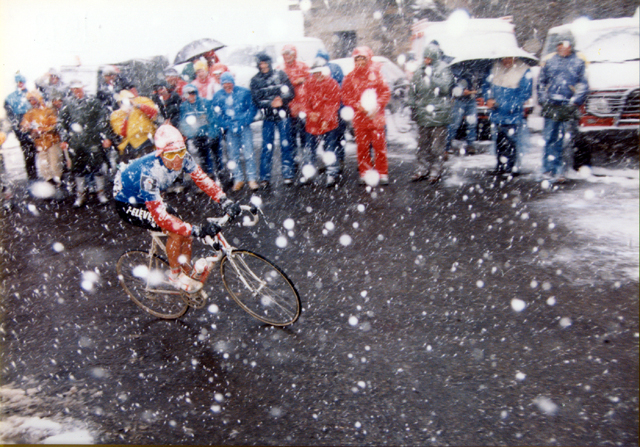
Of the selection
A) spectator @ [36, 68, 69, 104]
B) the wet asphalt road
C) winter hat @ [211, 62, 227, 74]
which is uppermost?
winter hat @ [211, 62, 227, 74]

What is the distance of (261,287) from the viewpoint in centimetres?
402

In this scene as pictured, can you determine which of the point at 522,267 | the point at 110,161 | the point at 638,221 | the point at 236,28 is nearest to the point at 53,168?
the point at 110,161

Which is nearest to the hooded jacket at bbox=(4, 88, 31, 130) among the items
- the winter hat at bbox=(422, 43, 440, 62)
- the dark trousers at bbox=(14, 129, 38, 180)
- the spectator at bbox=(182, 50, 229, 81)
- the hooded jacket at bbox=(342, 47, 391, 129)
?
the dark trousers at bbox=(14, 129, 38, 180)

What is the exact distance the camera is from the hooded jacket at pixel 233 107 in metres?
6.86

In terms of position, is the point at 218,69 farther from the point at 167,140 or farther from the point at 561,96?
the point at 561,96

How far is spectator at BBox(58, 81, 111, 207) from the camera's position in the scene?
7.22 meters

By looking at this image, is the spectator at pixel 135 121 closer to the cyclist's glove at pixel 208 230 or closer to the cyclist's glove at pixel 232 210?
the cyclist's glove at pixel 232 210

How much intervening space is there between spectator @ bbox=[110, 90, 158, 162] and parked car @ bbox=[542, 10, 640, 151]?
6.46 m

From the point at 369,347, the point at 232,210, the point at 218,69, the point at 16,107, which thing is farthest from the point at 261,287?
the point at 16,107

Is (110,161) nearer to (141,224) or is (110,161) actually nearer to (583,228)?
(141,224)

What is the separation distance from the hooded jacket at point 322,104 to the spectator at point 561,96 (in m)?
2.97

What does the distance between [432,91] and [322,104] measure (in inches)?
66.3

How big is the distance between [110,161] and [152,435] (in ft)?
20.6

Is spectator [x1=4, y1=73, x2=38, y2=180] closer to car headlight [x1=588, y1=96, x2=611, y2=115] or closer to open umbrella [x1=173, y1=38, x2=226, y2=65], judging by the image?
open umbrella [x1=173, y1=38, x2=226, y2=65]
